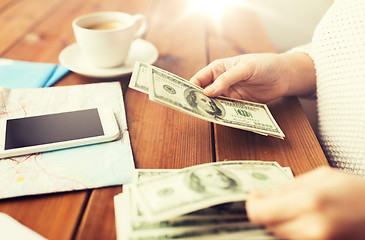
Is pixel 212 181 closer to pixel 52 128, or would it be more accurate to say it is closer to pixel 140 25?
pixel 52 128

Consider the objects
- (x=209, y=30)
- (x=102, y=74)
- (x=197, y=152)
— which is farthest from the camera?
(x=209, y=30)

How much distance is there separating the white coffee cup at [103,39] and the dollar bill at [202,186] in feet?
1.55

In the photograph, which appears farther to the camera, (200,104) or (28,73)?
(28,73)

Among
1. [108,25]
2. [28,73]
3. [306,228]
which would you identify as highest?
[306,228]

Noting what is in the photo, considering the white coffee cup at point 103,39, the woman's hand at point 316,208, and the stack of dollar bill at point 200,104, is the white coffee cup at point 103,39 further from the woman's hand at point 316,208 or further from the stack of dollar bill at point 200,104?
the woman's hand at point 316,208

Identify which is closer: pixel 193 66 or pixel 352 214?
pixel 352 214

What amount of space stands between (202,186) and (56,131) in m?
0.32

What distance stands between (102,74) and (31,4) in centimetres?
73

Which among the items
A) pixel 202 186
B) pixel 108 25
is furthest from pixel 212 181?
pixel 108 25

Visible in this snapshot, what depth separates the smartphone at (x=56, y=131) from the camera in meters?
0.55

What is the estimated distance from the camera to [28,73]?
0.80m

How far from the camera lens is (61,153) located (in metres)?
0.55

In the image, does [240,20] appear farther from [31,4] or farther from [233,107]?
[31,4]

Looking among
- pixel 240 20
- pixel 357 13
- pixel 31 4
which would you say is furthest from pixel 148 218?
pixel 31 4
